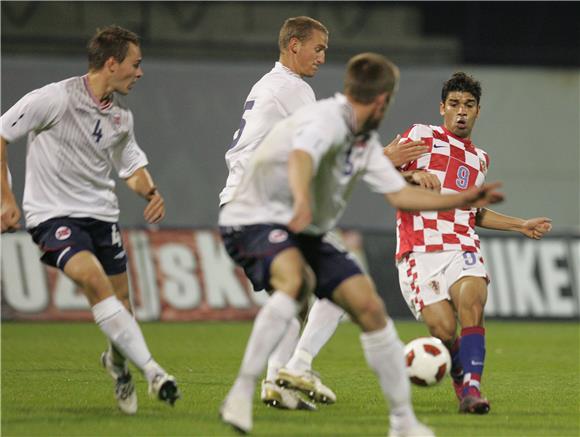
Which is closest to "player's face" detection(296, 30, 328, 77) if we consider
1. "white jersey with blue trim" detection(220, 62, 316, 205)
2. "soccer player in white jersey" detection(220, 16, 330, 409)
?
"soccer player in white jersey" detection(220, 16, 330, 409)

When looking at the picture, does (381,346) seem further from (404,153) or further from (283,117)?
(283,117)

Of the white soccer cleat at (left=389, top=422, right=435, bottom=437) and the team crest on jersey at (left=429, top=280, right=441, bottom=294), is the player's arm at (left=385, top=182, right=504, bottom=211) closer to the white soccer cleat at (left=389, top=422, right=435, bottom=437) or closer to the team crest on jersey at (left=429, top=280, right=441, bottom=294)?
the white soccer cleat at (left=389, top=422, right=435, bottom=437)

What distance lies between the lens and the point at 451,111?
7.95 metres

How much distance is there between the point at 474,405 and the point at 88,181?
2.67m

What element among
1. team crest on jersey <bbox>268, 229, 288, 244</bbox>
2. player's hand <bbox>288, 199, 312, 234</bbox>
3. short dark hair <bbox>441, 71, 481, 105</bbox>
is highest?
short dark hair <bbox>441, 71, 481, 105</bbox>

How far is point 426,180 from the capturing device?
7.18m

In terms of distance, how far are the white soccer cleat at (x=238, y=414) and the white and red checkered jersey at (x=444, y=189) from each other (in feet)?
8.55

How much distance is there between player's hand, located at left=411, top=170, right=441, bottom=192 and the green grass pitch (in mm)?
1394

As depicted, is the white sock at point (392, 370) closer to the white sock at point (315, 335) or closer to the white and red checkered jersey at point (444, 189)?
the white sock at point (315, 335)

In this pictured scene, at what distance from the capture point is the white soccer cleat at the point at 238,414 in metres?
5.43

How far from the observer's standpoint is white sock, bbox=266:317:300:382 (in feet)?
23.7

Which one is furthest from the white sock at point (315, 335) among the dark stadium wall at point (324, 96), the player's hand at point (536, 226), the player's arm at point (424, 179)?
the dark stadium wall at point (324, 96)

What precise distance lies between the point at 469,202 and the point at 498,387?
3342 mm

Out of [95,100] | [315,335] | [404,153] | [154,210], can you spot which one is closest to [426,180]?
[404,153]
